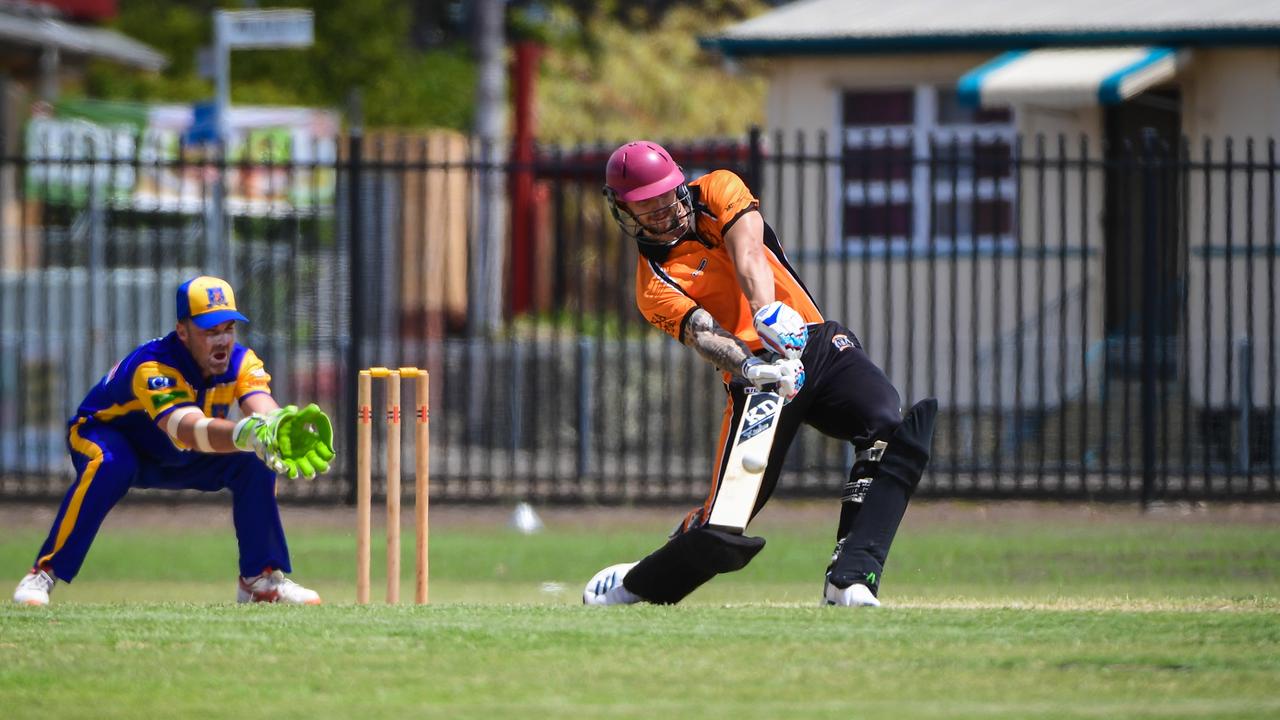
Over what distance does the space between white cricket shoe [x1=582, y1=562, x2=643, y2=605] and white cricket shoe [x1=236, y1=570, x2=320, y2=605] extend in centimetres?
143

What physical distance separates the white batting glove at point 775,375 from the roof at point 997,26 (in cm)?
1090

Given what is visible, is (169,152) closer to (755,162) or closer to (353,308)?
(353,308)

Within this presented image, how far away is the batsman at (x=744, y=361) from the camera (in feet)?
24.6

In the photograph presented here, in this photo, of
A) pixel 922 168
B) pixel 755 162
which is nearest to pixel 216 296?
pixel 755 162

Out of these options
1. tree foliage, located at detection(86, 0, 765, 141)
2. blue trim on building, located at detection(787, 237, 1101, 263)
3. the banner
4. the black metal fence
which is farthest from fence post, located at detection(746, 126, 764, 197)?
tree foliage, located at detection(86, 0, 765, 141)

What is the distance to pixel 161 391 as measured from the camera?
27.4 ft

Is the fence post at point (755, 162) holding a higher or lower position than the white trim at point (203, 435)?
higher

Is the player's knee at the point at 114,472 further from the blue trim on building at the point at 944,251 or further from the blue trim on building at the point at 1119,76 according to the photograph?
the blue trim on building at the point at 1119,76

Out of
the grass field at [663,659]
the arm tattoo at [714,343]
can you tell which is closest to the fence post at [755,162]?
the grass field at [663,659]

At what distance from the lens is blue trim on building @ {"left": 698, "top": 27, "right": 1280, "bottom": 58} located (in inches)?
683

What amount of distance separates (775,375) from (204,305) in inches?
105

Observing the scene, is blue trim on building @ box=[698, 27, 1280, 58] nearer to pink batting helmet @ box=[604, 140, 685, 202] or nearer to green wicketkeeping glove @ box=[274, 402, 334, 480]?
pink batting helmet @ box=[604, 140, 685, 202]

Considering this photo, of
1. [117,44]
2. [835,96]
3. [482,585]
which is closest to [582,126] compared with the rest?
[117,44]

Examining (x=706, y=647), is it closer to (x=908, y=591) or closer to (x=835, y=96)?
(x=908, y=591)
